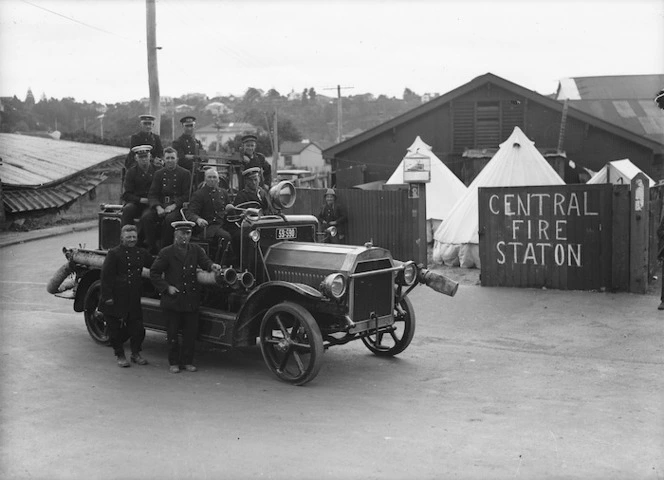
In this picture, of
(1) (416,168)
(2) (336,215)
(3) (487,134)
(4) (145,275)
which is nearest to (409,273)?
(4) (145,275)

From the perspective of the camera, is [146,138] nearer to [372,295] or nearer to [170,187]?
[170,187]

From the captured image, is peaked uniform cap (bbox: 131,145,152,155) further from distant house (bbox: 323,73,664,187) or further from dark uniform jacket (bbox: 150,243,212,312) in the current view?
distant house (bbox: 323,73,664,187)

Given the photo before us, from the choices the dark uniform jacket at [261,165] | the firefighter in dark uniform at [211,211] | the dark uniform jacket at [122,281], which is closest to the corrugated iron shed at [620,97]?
the dark uniform jacket at [261,165]

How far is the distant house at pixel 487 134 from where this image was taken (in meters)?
24.9

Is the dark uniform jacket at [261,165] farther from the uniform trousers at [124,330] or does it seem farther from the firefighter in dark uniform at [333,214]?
the firefighter in dark uniform at [333,214]

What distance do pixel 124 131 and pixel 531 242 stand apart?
6344 centimetres

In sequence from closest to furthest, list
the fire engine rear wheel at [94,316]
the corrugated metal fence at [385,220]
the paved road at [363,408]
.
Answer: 1. the paved road at [363,408]
2. the fire engine rear wheel at [94,316]
3. the corrugated metal fence at [385,220]

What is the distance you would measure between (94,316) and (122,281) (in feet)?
5.17

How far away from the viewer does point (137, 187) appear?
1043cm

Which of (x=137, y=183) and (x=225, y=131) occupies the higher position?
(x=225, y=131)

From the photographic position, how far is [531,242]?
531 inches

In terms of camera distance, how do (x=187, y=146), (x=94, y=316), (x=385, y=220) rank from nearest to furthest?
(x=94, y=316) → (x=187, y=146) → (x=385, y=220)

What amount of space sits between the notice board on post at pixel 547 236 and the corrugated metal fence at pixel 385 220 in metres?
2.24

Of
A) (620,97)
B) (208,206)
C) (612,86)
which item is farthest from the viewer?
(612,86)
